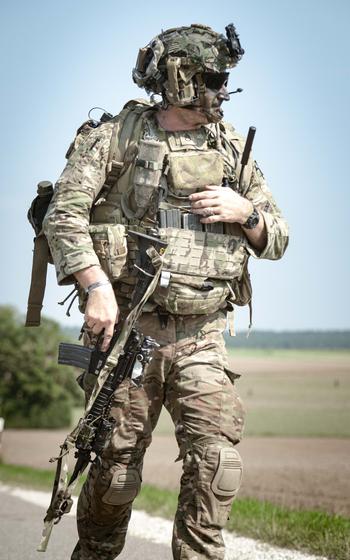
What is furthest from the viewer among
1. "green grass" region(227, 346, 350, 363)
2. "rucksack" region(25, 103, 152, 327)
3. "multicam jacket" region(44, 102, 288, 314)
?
"green grass" region(227, 346, 350, 363)

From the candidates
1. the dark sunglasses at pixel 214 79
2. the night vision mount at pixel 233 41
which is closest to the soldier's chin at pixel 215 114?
the dark sunglasses at pixel 214 79

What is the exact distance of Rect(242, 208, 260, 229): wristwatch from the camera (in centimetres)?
461

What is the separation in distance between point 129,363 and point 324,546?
7.67ft

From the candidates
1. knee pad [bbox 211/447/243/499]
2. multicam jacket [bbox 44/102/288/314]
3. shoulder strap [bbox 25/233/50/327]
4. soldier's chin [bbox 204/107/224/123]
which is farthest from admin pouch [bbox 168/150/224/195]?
knee pad [bbox 211/447/243/499]

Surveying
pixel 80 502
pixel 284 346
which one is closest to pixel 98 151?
pixel 80 502

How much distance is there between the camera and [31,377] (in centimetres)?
2245

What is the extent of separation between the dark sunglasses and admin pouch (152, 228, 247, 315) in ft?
2.38

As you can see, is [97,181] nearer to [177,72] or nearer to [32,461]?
[177,72]

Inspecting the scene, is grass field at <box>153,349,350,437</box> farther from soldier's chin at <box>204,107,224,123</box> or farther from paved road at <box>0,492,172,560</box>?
soldier's chin at <box>204,107,224,123</box>

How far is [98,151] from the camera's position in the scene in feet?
14.9

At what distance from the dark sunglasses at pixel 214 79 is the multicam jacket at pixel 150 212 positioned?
0.81 feet

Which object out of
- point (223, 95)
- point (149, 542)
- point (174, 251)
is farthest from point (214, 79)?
point (149, 542)

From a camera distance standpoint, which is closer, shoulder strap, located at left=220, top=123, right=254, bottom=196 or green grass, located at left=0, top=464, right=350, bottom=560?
shoulder strap, located at left=220, top=123, right=254, bottom=196

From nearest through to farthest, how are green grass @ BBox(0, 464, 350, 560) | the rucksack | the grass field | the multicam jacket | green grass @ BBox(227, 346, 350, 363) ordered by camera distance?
the multicam jacket
the rucksack
green grass @ BBox(0, 464, 350, 560)
the grass field
green grass @ BBox(227, 346, 350, 363)
